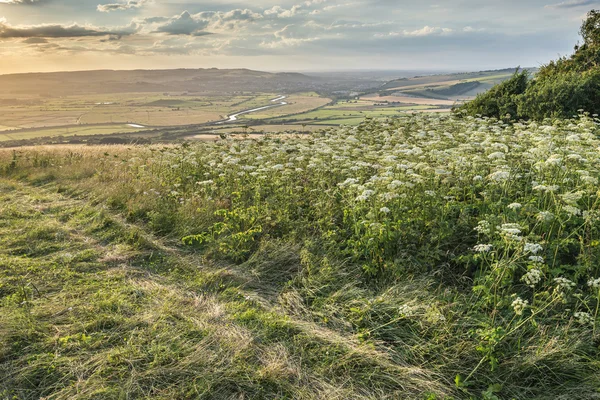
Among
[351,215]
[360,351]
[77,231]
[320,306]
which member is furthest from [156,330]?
[77,231]

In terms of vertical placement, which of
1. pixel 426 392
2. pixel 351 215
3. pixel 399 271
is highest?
pixel 351 215

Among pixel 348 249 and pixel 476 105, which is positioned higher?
pixel 476 105

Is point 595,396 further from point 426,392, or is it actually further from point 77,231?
point 77,231

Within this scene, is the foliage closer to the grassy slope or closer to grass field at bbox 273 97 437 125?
the grassy slope

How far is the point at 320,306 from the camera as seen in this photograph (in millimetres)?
4637

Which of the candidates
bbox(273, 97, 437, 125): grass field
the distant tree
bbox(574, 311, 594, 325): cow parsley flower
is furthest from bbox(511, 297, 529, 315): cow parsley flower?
bbox(273, 97, 437, 125): grass field

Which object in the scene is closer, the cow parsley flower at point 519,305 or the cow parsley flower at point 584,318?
the cow parsley flower at point 519,305

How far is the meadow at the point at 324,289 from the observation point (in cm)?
350

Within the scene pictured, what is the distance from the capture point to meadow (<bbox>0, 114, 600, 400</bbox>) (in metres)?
3.50

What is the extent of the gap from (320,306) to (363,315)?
0.60 meters

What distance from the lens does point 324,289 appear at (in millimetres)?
4945

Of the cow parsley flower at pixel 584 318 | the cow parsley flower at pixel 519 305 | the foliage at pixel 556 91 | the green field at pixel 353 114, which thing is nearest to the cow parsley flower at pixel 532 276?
the cow parsley flower at pixel 519 305

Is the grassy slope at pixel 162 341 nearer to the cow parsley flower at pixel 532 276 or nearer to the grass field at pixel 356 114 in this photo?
the cow parsley flower at pixel 532 276

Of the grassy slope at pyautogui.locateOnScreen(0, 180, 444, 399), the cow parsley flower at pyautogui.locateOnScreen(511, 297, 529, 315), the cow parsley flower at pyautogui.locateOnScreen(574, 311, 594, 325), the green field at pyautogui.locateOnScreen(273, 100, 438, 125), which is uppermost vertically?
the green field at pyautogui.locateOnScreen(273, 100, 438, 125)
